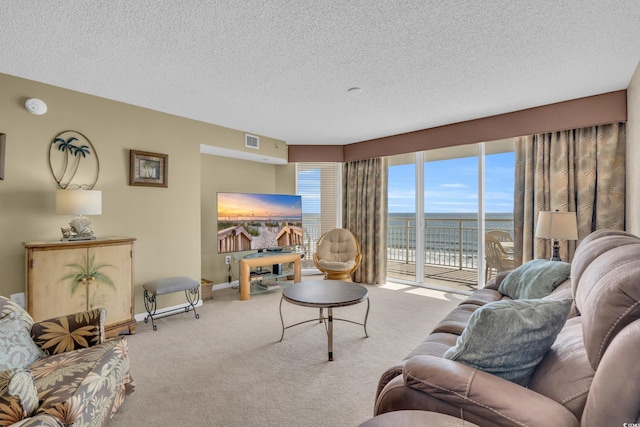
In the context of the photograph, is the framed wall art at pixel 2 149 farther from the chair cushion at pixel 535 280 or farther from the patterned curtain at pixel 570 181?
the patterned curtain at pixel 570 181

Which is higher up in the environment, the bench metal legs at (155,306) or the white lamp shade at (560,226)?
the white lamp shade at (560,226)

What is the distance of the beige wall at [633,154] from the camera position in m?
2.58

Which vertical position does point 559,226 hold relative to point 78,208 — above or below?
below

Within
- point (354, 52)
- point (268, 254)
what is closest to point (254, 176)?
point (268, 254)

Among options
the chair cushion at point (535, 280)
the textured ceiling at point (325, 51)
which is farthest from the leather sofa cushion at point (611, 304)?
the textured ceiling at point (325, 51)

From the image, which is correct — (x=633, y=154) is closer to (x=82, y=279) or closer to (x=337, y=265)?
(x=337, y=265)

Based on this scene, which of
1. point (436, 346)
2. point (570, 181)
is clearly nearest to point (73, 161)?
point (436, 346)

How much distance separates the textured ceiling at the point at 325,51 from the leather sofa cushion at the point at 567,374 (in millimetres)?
1846

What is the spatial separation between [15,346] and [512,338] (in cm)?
238

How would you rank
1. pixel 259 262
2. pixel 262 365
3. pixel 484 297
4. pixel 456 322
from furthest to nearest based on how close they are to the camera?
pixel 259 262, pixel 484 297, pixel 262 365, pixel 456 322

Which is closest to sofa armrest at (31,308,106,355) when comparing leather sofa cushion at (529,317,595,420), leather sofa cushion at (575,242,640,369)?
leather sofa cushion at (529,317,595,420)

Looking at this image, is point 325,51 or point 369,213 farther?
point 369,213

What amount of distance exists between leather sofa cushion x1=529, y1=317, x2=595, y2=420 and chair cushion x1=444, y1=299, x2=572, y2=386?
4 centimetres

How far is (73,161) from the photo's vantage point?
10.1ft
